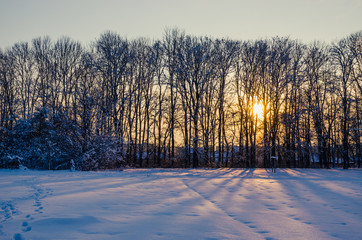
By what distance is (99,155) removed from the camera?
18609 mm

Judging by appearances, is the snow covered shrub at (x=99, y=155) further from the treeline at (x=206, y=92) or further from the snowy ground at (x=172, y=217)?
the snowy ground at (x=172, y=217)

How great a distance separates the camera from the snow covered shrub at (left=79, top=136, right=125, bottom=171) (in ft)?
57.8

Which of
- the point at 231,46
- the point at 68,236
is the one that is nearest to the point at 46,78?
the point at 231,46

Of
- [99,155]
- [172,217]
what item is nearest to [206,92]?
[99,155]

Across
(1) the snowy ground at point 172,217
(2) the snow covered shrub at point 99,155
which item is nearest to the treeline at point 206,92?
(2) the snow covered shrub at point 99,155

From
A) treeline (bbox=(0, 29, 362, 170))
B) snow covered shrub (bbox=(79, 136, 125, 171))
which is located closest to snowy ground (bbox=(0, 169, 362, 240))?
snow covered shrub (bbox=(79, 136, 125, 171))

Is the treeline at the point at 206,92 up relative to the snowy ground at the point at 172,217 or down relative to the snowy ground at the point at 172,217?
up

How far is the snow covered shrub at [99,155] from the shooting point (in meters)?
17.6

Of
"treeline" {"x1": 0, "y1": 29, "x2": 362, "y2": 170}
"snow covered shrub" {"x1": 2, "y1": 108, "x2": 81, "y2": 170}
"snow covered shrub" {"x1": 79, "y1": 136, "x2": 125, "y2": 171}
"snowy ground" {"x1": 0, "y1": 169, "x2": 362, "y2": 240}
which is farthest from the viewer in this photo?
"treeline" {"x1": 0, "y1": 29, "x2": 362, "y2": 170}

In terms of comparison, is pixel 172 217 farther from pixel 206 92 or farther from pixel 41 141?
pixel 206 92

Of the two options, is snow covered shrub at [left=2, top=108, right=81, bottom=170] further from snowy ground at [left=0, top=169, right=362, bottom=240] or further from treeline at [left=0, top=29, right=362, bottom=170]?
snowy ground at [left=0, top=169, right=362, bottom=240]

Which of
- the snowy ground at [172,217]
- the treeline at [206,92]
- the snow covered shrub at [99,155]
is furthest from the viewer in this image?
the treeline at [206,92]

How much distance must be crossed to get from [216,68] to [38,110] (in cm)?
1640

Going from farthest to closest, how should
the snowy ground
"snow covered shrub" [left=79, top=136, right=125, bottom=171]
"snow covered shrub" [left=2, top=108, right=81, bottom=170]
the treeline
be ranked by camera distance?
the treeline, "snow covered shrub" [left=79, top=136, right=125, bottom=171], "snow covered shrub" [left=2, top=108, right=81, bottom=170], the snowy ground
